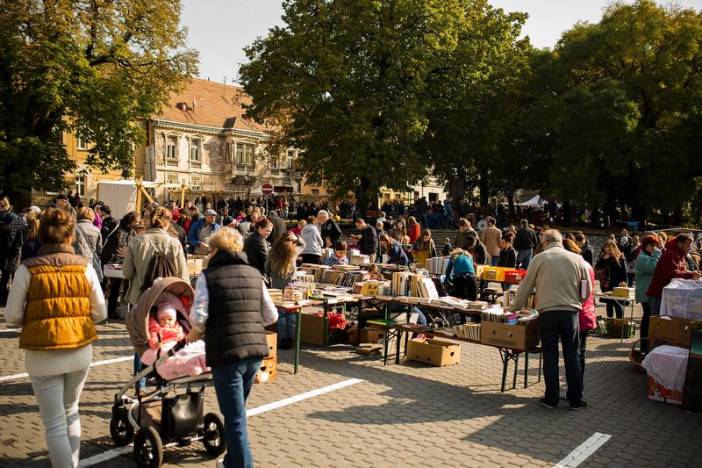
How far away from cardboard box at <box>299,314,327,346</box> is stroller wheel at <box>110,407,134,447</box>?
4627 millimetres

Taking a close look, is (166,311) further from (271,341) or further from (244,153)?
(244,153)

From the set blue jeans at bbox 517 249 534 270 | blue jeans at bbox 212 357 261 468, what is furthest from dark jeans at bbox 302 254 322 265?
blue jeans at bbox 212 357 261 468

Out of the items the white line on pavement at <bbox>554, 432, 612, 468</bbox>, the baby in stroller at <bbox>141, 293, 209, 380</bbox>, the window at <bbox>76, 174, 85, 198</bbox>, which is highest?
the window at <bbox>76, 174, 85, 198</bbox>

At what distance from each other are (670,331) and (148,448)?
641 centimetres

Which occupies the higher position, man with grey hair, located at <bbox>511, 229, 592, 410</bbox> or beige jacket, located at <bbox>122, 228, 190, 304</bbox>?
beige jacket, located at <bbox>122, 228, 190, 304</bbox>

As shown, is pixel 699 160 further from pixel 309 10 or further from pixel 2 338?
pixel 2 338

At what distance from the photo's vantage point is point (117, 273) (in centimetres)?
1052

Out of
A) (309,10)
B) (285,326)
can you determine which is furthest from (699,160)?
(285,326)

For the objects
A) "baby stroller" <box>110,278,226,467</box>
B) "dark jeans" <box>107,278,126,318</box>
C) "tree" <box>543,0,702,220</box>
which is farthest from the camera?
"tree" <box>543,0,702,220</box>

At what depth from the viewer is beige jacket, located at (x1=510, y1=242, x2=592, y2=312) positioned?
22.5 feet

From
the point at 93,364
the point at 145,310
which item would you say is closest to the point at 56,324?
the point at 145,310

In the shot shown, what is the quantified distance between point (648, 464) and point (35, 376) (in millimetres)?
5066

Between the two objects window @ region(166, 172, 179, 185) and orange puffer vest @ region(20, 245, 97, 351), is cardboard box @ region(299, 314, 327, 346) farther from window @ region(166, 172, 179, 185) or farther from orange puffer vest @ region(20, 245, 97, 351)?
window @ region(166, 172, 179, 185)

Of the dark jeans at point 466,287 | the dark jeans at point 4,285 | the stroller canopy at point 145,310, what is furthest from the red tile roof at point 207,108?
the stroller canopy at point 145,310
